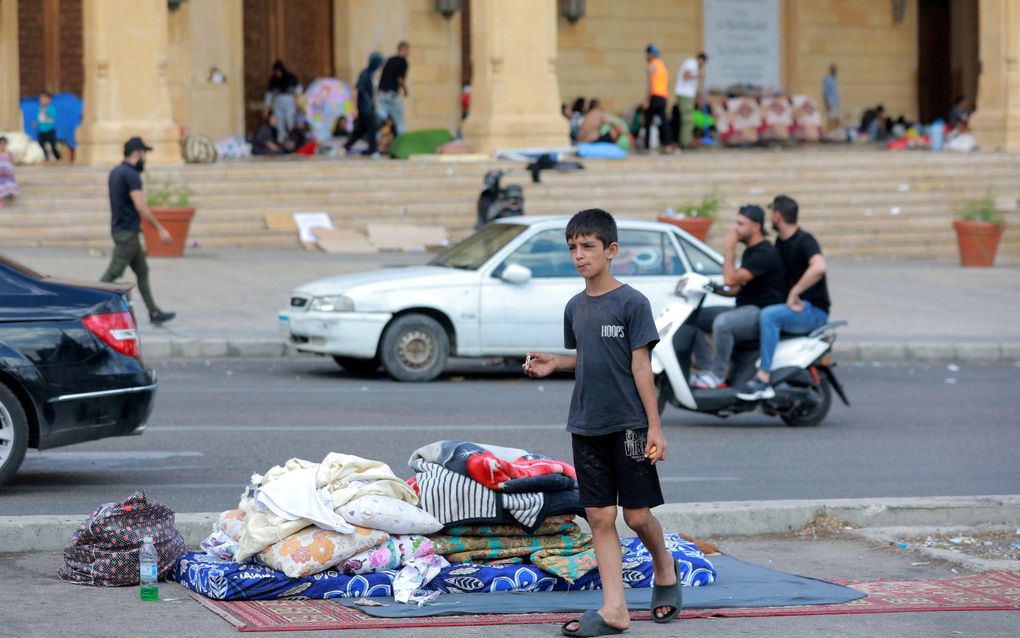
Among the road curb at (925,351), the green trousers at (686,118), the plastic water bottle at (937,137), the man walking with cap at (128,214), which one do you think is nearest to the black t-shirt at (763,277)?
the road curb at (925,351)

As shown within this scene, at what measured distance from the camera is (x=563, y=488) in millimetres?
7184

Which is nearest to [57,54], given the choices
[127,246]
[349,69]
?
[349,69]

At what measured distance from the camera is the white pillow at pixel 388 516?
6949 mm

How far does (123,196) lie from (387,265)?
503 centimetres

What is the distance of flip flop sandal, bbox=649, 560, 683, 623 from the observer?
650cm

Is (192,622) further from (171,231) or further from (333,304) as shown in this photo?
(171,231)

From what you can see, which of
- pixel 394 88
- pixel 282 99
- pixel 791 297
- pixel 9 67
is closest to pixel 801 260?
pixel 791 297

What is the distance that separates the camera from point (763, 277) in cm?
1232

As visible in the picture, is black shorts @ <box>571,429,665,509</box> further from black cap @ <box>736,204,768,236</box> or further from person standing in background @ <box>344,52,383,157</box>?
person standing in background @ <box>344,52,383,157</box>

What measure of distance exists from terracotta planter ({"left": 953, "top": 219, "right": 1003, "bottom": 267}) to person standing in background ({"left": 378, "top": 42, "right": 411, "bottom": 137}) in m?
10.2

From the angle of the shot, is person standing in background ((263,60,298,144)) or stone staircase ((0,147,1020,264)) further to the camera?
person standing in background ((263,60,298,144))

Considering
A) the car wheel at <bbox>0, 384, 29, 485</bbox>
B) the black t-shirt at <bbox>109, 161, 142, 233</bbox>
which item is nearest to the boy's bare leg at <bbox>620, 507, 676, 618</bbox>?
the car wheel at <bbox>0, 384, 29, 485</bbox>

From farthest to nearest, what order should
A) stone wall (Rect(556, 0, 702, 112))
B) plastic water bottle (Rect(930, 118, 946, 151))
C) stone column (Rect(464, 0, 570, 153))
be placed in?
stone wall (Rect(556, 0, 702, 112)), plastic water bottle (Rect(930, 118, 946, 151)), stone column (Rect(464, 0, 570, 153))

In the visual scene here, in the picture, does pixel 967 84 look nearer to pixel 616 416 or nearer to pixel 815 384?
pixel 815 384
